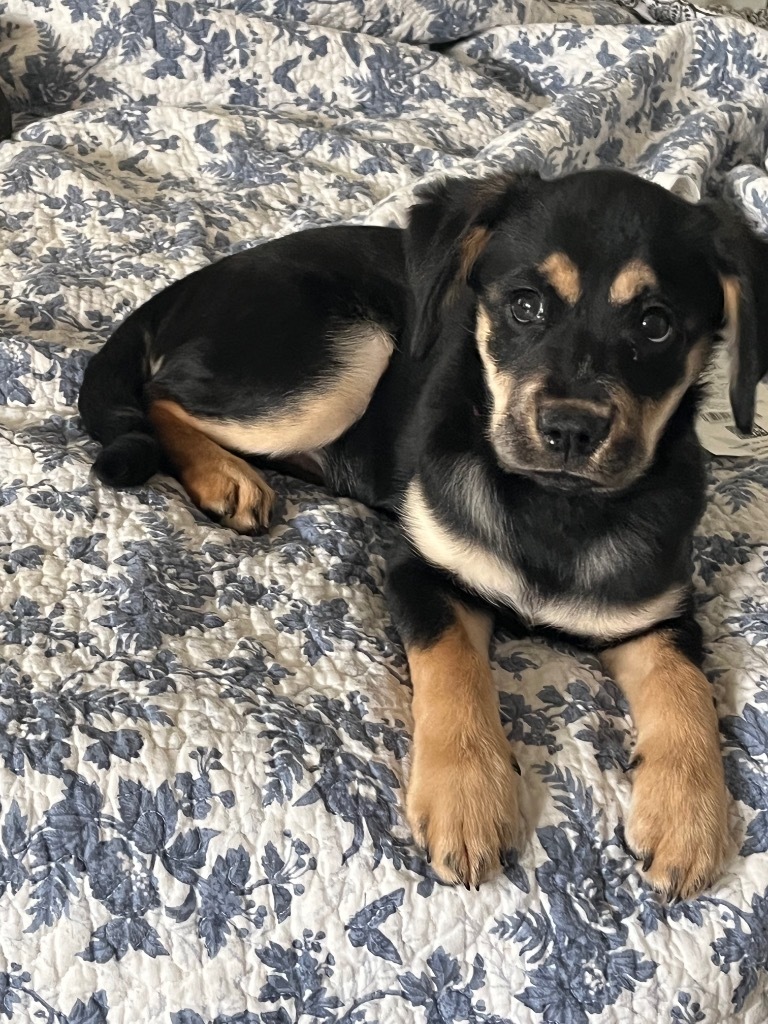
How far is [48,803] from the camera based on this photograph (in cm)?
99

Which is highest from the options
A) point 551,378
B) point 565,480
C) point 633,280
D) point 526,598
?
point 633,280

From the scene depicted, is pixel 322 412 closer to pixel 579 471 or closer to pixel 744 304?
pixel 579 471

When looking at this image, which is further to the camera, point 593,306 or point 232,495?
point 232,495

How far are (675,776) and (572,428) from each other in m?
0.43

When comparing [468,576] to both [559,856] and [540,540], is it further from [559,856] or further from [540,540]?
[559,856]

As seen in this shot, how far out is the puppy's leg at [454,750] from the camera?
1.03 m

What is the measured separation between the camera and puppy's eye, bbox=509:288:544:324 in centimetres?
131

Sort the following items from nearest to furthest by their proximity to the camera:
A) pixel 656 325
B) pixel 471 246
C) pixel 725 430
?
pixel 656 325
pixel 471 246
pixel 725 430

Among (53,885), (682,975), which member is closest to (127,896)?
(53,885)

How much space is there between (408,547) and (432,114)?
1959 millimetres

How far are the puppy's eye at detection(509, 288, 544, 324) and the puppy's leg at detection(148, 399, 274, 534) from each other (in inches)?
19.7

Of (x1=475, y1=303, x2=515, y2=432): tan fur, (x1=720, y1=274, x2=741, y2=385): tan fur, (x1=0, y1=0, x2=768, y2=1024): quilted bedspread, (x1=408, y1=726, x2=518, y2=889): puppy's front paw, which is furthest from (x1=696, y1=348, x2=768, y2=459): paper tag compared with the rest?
(x1=408, y1=726, x2=518, y2=889): puppy's front paw

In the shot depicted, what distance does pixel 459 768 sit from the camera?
1081 millimetres

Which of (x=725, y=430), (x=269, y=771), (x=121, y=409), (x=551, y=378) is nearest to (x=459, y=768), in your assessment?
(x=269, y=771)
